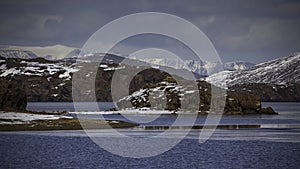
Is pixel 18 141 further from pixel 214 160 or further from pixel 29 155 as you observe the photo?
pixel 214 160

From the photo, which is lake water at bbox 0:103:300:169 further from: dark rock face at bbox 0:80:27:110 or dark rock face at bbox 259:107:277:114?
dark rock face at bbox 259:107:277:114

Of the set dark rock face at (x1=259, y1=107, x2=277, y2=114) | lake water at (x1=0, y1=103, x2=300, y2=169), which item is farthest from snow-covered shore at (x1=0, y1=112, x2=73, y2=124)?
dark rock face at (x1=259, y1=107, x2=277, y2=114)

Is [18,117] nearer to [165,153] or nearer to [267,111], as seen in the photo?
[165,153]

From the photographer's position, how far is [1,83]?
12950 centimetres

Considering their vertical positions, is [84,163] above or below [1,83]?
below

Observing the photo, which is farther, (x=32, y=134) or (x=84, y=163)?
(x=32, y=134)

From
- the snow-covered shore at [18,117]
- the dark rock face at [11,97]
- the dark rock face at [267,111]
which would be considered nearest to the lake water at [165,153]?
the snow-covered shore at [18,117]

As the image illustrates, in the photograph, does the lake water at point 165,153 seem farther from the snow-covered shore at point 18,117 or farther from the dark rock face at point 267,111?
the dark rock face at point 267,111

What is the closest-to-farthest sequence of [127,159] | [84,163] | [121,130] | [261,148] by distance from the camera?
[84,163], [127,159], [261,148], [121,130]

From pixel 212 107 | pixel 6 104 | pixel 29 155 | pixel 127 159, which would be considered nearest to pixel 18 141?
pixel 29 155

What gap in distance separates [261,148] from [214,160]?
12.4m

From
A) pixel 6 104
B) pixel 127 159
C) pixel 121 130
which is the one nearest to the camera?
pixel 127 159

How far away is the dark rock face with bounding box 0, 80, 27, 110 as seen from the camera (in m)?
123

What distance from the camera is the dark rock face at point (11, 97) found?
405ft
